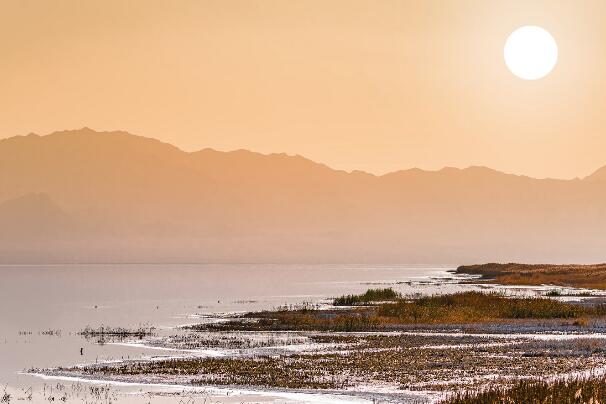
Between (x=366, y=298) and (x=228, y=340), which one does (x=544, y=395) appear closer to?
(x=228, y=340)

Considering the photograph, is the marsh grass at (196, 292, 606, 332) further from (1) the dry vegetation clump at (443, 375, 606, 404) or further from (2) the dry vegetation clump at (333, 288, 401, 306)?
(1) the dry vegetation clump at (443, 375, 606, 404)

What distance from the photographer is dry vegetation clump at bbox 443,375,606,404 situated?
36.1m

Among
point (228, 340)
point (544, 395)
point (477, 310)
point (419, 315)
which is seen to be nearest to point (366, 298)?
point (477, 310)

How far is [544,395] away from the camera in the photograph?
37.0 m

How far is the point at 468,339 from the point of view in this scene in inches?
2547

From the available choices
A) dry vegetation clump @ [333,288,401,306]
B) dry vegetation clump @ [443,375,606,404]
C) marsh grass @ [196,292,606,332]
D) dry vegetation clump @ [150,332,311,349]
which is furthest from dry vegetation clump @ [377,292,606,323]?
dry vegetation clump @ [443,375,606,404]

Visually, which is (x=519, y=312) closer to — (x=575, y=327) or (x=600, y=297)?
(x=575, y=327)

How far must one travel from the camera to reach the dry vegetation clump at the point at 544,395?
36.1 metres

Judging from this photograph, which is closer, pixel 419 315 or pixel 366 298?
pixel 419 315

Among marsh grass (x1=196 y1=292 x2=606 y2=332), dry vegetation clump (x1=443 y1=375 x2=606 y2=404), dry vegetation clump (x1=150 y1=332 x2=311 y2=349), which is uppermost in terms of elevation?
marsh grass (x1=196 y1=292 x2=606 y2=332)

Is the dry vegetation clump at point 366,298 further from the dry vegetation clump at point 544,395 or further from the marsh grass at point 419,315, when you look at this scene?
the dry vegetation clump at point 544,395

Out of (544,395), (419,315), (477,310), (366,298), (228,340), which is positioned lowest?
(544,395)

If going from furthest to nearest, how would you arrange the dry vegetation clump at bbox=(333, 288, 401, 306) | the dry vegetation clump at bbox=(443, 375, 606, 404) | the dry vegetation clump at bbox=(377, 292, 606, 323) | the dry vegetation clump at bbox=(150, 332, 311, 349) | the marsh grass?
the dry vegetation clump at bbox=(333, 288, 401, 306), the dry vegetation clump at bbox=(377, 292, 606, 323), the marsh grass, the dry vegetation clump at bbox=(150, 332, 311, 349), the dry vegetation clump at bbox=(443, 375, 606, 404)

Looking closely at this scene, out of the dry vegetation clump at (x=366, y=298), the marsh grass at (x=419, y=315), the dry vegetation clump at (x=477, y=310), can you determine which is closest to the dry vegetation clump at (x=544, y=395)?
the marsh grass at (x=419, y=315)
